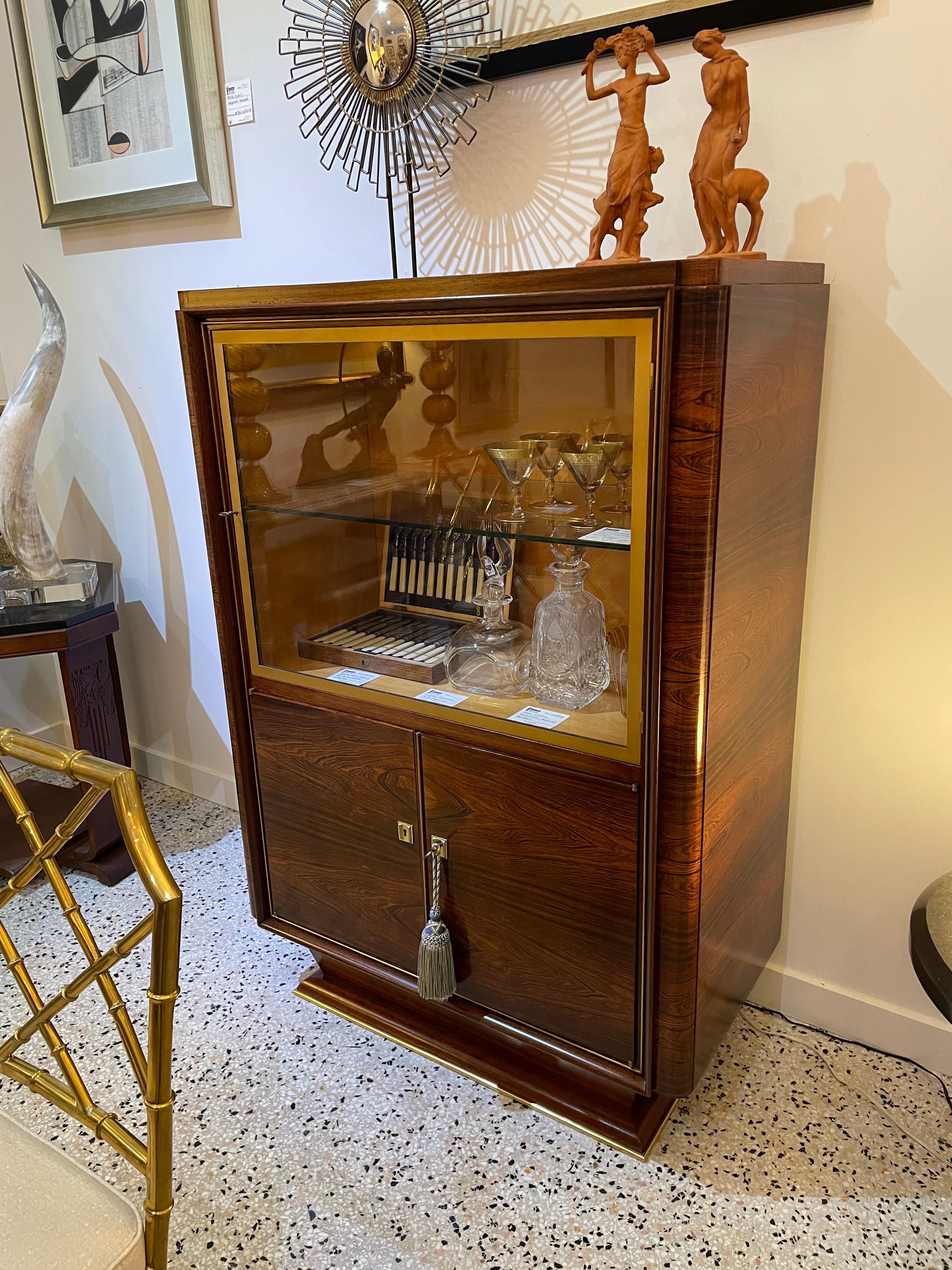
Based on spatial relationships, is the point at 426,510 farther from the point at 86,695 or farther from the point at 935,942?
the point at 86,695

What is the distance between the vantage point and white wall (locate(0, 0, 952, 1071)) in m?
1.24

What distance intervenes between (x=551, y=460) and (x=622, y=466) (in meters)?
0.21

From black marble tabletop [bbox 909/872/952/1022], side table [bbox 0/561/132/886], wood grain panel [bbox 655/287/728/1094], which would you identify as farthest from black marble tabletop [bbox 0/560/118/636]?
black marble tabletop [bbox 909/872/952/1022]

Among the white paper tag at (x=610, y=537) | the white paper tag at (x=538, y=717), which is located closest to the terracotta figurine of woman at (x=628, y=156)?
the white paper tag at (x=610, y=537)

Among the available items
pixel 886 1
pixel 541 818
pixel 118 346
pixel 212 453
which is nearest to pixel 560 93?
pixel 886 1

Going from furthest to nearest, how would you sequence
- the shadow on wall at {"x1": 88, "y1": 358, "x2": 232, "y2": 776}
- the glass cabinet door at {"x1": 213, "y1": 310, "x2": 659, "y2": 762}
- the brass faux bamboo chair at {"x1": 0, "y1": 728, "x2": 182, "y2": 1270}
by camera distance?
the shadow on wall at {"x1": 88, "y1": 358, "x2": 232, "y2": 776}
the glass cabinet door at {"x1": 213, "y1": 310, "x2": 659, "y2": 762}
the brass faux bamboo chair at {"x1": 0, "y1": 728, "x2": 182, "y2": 1270}

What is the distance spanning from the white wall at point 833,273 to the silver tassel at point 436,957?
601 mm

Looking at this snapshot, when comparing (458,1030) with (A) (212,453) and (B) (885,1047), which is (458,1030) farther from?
(A) (212,453)

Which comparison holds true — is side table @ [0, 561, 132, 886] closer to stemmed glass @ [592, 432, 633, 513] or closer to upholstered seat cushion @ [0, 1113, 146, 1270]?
upholstered seat cushion @ [0, 1113, 146, 1270]

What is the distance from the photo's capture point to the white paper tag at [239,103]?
5.88ft

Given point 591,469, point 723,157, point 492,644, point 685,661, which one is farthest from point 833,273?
point 492,644

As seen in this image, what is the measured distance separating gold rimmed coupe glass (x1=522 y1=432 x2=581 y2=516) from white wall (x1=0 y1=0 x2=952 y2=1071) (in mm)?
354

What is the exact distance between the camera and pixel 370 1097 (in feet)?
4.97

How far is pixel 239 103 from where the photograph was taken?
1.81 metres
